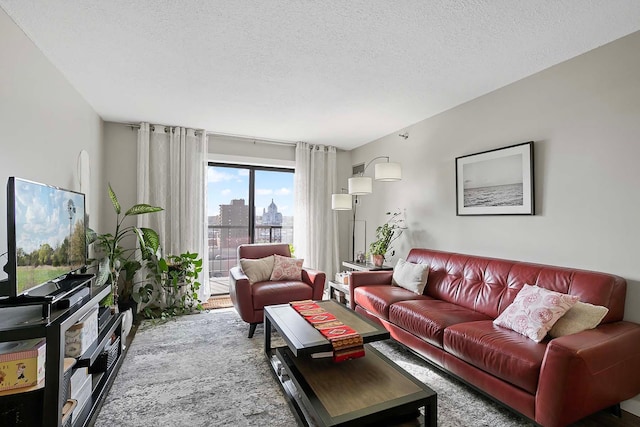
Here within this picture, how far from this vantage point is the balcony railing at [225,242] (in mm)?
5020

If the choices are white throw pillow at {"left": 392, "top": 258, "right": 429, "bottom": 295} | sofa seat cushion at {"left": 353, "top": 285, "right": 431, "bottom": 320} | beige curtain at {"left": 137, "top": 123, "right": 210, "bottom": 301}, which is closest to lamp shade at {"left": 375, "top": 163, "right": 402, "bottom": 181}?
white throw pillow at {"left": 392, "top": 258, "right": 429, "bottom": 295}

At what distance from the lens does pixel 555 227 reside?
2.53 metres

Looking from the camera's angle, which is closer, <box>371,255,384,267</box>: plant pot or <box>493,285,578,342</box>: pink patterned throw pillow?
<box>493,285,578,342</box>: pink patterned throw pillow

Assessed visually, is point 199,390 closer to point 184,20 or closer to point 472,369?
point 472,369

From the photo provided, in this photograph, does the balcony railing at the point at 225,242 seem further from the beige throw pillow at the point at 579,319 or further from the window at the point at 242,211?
the beige throw pillow at the point at 579,319

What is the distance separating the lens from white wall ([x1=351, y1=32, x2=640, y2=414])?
6.96 ft

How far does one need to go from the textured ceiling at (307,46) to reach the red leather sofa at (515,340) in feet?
5.53

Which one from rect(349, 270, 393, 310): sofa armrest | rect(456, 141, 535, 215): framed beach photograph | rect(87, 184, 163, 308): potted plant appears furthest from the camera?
rect(349, 270, 393, 310): sofa armrest

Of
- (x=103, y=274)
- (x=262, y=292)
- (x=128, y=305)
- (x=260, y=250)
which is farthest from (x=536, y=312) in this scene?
(x=128, y=305)

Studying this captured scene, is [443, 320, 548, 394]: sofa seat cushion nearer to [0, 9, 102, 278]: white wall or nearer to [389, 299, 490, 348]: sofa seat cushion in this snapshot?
[389, 299, 490, 348]: sofa seat cushion

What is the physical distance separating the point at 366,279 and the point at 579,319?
195 centimetres

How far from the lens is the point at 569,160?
2445 millimetres

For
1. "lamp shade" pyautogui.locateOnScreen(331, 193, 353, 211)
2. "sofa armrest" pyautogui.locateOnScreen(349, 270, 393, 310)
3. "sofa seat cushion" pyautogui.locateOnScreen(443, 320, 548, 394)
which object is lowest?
"sofa seat cushion" pyautogui.locateOnScreen(443, 320, 548, 394)

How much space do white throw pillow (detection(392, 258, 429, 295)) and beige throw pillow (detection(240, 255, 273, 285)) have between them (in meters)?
1.53
